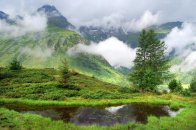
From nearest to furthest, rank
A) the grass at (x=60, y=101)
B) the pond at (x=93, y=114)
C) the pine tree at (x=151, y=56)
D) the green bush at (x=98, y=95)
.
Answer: the grass at (x=60, y=101) < the pond at (x=93, y=114) < the green bush at (x=98, y=95) < the pine tree at (x=151, y=56)

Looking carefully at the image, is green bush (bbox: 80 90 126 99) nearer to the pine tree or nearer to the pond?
the pond

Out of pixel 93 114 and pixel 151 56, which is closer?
pixel 93 114

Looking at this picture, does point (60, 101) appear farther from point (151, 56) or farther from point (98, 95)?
point (151, 56)

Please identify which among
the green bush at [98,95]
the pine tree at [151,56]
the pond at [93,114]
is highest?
the pine tree at [151,56]

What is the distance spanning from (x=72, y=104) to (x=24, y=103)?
852 cm

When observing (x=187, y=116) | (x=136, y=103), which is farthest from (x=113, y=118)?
(x=136, y=103)

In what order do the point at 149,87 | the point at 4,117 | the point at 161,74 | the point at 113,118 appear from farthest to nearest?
the point at 161,74
the point at 149,87
the point at 113,118
the point at 4,117

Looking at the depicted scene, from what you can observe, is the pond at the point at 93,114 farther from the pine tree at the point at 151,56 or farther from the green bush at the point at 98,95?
the pine tree at the point at 151,56

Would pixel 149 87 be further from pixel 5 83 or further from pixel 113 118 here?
pixel 113 118

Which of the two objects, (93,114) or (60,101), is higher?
(60,101)

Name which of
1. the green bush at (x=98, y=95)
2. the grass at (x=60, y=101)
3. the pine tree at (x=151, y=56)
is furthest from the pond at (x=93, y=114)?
the pine tree at (x=151, y=56)

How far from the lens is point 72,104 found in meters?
55.6

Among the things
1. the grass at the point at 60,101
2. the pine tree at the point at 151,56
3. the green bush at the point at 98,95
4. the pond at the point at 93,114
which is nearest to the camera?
the grass at the point at 60,101

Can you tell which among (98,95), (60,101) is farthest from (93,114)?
(98,95)
